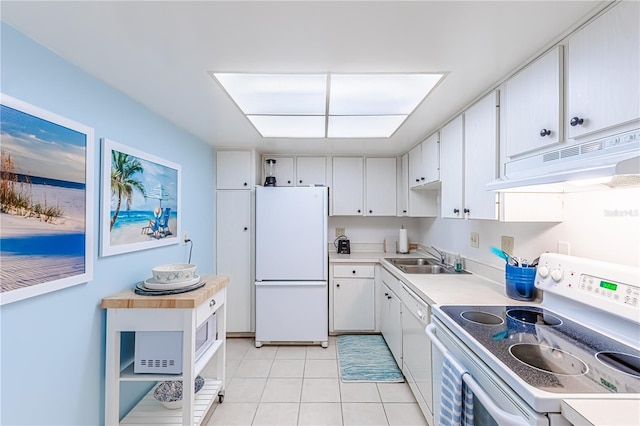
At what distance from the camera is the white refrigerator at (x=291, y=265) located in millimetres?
3012

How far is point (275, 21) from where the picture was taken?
111 centimetres

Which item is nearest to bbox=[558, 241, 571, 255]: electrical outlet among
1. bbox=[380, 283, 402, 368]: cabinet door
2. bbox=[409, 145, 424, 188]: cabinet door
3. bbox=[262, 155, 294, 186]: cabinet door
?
bbox=[380, 283, 402, 368]: cabinet door

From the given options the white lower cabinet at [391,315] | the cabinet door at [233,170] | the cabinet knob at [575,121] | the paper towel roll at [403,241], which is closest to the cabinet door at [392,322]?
the white lower cabinet at [391,315]

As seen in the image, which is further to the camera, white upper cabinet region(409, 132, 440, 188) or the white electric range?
white upper cabinet region(409, 132, 440, 188)

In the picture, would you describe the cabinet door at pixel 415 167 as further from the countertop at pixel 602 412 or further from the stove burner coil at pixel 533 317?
the countertop at pixel 602 412

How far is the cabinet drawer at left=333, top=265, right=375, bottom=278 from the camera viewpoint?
3178mm

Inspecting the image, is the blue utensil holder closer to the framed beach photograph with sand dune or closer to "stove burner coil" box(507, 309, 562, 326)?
"stove burner coil" box(507, 309, 562, 326)

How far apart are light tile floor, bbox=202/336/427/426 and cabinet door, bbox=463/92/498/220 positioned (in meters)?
1.48

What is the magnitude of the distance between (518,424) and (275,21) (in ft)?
5.15

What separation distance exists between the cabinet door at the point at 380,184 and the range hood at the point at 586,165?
7.02 feet

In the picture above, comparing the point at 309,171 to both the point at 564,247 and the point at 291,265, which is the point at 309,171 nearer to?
the point at 291,265

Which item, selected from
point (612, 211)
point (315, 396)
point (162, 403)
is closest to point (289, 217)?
point (315, 396)

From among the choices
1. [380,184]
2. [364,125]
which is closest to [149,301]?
[364,125]

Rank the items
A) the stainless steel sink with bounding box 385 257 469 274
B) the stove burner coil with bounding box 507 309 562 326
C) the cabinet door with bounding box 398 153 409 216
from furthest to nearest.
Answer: the cabinet door with bounding box 398 153 409 216
the stainless steel sink with bounding box 385 257 469 274
the stove burner coil with bounding box 507 309 562 326
